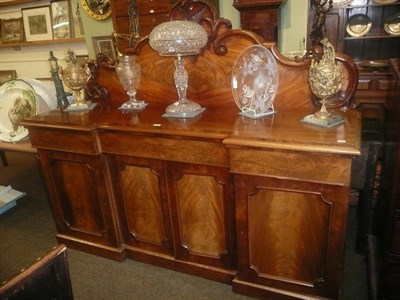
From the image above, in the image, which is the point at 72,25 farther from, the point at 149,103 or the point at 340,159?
the point at 340,159

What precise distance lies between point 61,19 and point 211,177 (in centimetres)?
439

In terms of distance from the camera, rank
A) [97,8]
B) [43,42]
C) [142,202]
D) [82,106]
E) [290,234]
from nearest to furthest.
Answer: [290,234], [142,202], [82,106], [97,8], [43,42]

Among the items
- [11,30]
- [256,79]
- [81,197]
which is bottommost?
[81,197]

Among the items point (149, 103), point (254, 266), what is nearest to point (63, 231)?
point (149, 103)

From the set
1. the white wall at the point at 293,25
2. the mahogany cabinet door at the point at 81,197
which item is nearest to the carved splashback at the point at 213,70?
the mahogany cabinet door at the point at 81,197

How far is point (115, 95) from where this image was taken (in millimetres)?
2074

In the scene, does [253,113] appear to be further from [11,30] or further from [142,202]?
[11,30]

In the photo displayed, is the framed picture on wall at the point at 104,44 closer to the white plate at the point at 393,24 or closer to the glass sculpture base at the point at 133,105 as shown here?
the glass sculpture base at the point at 133,105

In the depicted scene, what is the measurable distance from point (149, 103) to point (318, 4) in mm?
1046

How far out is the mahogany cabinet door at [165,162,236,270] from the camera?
1.59 m

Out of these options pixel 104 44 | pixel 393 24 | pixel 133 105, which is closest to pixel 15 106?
pixel 133 105

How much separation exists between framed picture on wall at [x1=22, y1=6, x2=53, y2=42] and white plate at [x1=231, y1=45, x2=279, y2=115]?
173 inches

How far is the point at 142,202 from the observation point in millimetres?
1834

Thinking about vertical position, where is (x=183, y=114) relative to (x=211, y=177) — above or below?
above
